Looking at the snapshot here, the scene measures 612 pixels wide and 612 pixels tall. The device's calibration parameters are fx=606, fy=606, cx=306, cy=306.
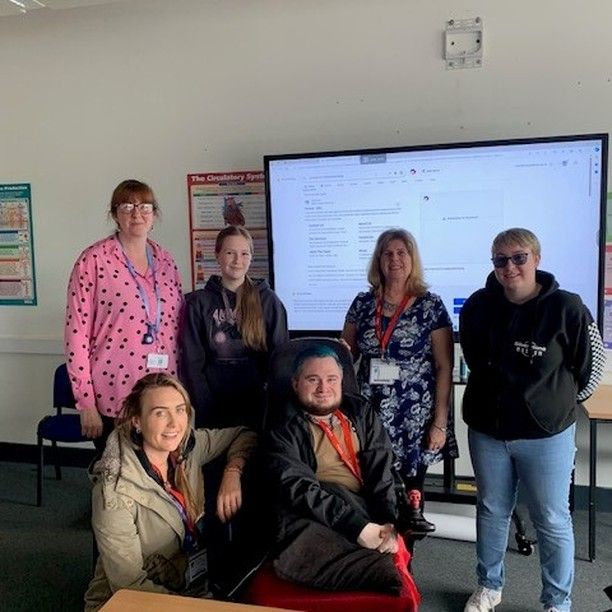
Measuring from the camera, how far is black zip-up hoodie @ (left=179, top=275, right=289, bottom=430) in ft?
7.69

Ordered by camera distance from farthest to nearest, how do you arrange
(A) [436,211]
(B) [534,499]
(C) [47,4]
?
(C) [47,4], (A) [436,211], (B) [534,499]

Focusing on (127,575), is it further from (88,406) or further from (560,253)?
(560,253)

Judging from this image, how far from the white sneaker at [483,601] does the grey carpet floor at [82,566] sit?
0.29 feet

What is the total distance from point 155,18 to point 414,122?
156 centimetres

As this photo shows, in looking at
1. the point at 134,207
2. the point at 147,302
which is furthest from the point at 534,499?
the point at 134,207

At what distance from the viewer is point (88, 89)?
11.5 feet

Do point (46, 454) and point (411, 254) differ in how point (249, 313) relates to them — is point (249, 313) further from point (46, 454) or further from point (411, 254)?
point (46, 454)

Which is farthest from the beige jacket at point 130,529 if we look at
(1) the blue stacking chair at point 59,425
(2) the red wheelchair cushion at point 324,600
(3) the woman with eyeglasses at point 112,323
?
(1) the blue stacking chair at point 59,425

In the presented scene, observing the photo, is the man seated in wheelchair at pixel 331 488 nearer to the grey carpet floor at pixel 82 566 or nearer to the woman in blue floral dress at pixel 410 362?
the woman in blue floral dress at pixel 410 362

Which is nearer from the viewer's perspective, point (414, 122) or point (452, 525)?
point (452, 525)

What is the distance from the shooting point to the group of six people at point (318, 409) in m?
1.75

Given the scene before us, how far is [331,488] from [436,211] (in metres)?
1.55

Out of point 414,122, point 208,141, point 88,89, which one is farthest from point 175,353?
point 88,89

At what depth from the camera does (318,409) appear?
6.66 feet
